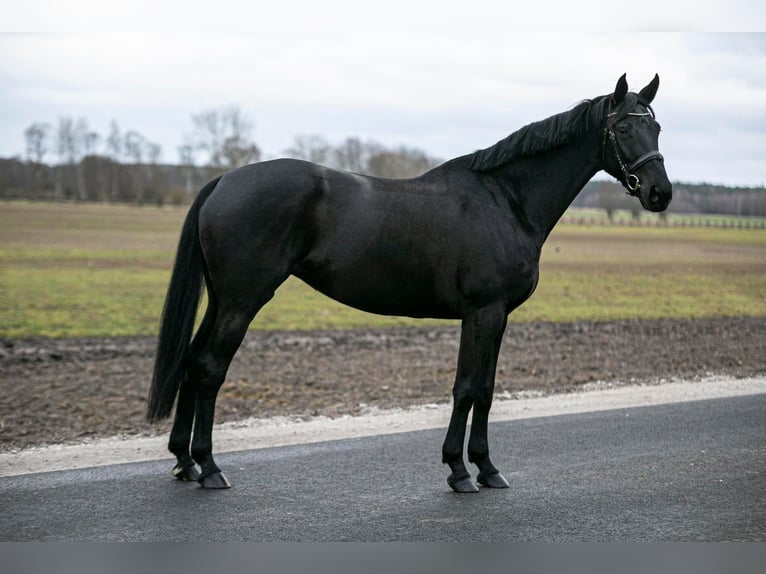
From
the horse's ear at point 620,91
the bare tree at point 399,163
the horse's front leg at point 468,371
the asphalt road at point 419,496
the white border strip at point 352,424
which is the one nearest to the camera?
the asphalt road at point 419,496

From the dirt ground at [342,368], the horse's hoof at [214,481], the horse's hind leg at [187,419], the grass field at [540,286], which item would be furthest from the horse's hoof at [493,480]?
the grass field at [540,286]

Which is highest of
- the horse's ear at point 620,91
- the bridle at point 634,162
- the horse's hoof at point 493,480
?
→ the horse's ear at point 620,91

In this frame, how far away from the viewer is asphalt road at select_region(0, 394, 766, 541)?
4312 mm

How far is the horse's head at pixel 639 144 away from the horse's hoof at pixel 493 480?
2.01 m

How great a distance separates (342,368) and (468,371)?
16.8 feet

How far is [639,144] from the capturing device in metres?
5.04

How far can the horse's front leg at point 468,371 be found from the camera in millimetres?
5059

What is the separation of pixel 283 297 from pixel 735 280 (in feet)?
32.9

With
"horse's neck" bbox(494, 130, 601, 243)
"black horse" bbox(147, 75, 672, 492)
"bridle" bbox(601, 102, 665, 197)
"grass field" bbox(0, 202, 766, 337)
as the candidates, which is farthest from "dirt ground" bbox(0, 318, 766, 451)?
"bridle" bbox(601, 102, 665, 197)

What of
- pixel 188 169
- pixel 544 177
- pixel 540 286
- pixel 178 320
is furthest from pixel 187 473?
pixel 188 169

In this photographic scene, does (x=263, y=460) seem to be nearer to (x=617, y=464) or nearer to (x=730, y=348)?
(x=617, y=464)

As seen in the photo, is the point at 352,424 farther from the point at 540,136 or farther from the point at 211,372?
the point at 540,136

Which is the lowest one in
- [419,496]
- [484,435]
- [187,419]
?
[419,496]

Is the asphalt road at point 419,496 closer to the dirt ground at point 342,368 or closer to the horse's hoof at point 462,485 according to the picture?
the horse's hoof at point 462,485
